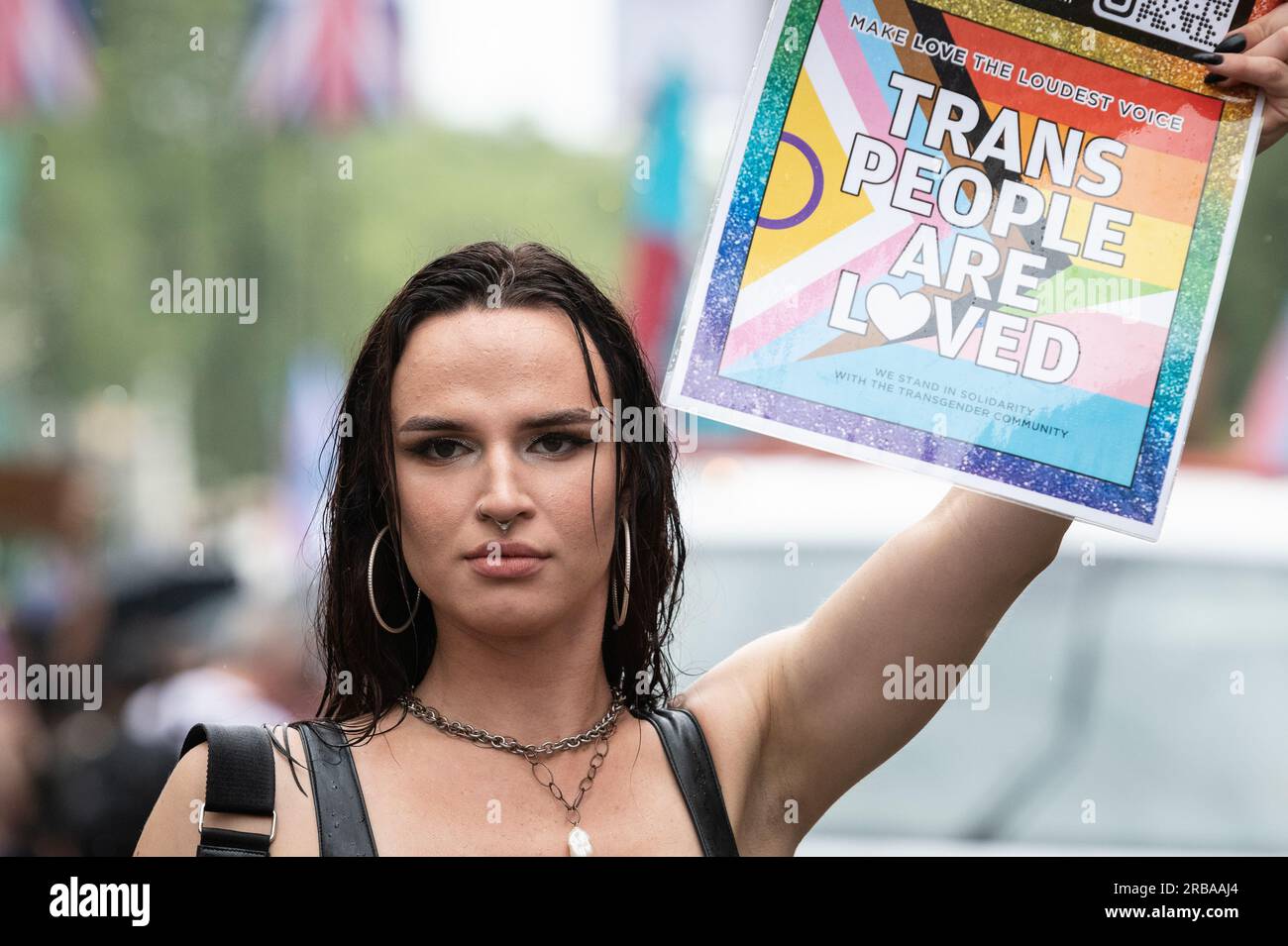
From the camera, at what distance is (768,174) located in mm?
2209

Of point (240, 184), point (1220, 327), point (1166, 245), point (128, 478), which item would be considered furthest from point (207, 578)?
point (128, 478)

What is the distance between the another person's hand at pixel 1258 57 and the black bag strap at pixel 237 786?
152cm

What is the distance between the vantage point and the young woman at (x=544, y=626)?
2.23 metres

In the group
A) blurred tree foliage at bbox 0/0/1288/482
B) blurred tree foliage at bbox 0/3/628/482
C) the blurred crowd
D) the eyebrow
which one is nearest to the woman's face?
the eyebrow

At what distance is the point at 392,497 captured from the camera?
2318 millimetres

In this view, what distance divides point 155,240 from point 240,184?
4.26 feet

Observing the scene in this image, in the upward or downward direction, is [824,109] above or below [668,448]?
above

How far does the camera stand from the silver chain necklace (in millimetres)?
Answer: 2309

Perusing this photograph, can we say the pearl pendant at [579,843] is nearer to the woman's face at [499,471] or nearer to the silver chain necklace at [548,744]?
the silver chain necklace at [548,744]

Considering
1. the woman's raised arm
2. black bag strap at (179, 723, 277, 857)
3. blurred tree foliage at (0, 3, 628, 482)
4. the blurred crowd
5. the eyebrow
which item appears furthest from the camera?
blurred tree foliage at (0, 3, 628, 482)

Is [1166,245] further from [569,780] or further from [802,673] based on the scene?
[569,780]
